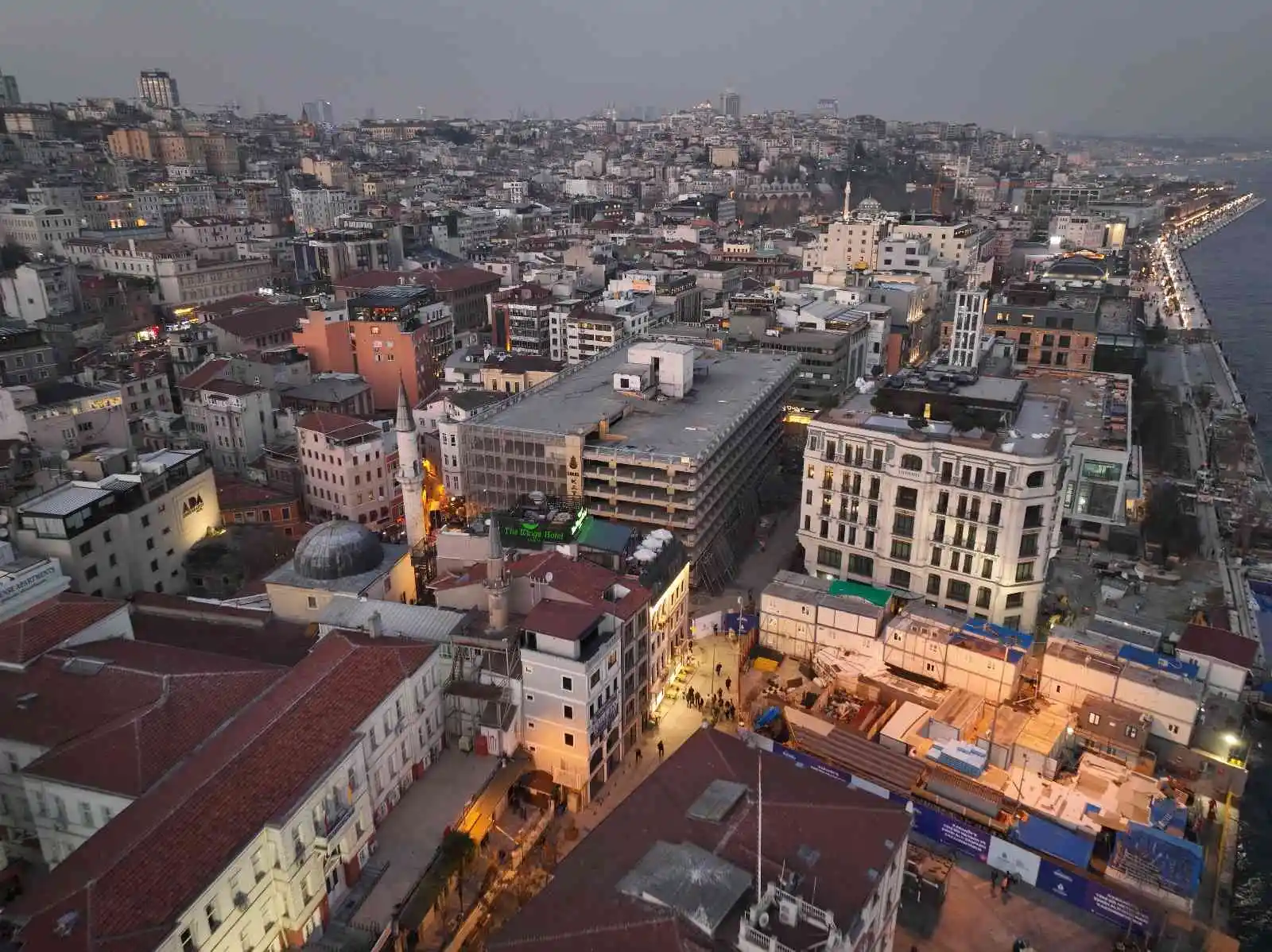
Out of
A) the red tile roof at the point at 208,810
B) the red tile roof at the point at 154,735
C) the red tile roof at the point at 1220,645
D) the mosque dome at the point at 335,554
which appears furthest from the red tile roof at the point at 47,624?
the red tile roof at the point at 1220,645

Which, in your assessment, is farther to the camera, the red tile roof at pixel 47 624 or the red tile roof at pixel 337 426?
the red tile roof at pixel 337 426

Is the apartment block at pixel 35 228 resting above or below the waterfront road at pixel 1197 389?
above

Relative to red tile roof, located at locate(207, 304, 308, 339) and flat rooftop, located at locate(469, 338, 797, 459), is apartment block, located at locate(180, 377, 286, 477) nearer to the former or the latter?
red tile roof, located at locate(207, 304, 308, 339)

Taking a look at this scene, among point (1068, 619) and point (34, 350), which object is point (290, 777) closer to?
point (1068, 619)

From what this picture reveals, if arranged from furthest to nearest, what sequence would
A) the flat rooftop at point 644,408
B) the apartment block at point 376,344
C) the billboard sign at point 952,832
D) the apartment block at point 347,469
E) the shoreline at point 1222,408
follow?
the apartment block at point 376,344 < the apartment block at point 347,469 < the flat rooftop at point 644,408 < the shoreline at point 1222,408 < the billboard sign at point 952,832

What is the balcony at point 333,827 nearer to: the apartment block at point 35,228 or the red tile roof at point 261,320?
the red tile roof at point 261,320

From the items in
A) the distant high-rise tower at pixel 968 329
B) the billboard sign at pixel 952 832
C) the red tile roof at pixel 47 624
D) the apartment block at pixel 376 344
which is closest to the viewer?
the red tile roof at pixel 47 624
